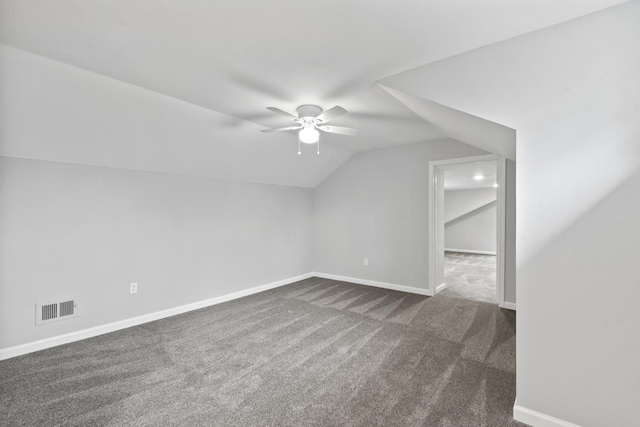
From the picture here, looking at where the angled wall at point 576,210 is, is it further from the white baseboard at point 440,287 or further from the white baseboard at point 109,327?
the white baseboard at point 109,327

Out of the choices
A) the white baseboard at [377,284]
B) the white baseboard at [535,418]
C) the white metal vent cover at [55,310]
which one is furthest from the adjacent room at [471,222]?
the white metal vent cover at [55,310]

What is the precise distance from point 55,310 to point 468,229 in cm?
933

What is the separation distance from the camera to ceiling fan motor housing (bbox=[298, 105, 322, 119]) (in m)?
2.73

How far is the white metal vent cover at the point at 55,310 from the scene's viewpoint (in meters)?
2.59

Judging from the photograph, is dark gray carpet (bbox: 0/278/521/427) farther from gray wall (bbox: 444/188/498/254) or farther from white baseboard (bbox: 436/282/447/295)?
gray wall (bbox: 444/188/498/254)

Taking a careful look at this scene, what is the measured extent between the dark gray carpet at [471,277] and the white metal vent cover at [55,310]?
15.3 ft

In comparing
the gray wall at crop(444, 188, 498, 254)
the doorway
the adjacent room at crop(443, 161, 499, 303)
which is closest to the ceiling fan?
the doorway

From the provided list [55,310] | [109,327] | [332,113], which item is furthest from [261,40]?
[109,327]

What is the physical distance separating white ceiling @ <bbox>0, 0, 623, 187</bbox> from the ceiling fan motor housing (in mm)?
56

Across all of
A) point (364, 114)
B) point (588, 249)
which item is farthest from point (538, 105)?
point (364, 114)

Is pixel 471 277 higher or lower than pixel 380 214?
lower

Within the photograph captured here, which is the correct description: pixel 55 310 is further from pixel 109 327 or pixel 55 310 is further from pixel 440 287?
pixel 440 287

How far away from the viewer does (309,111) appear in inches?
108

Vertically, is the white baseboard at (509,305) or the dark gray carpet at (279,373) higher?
the white baseboard at (509,305)
